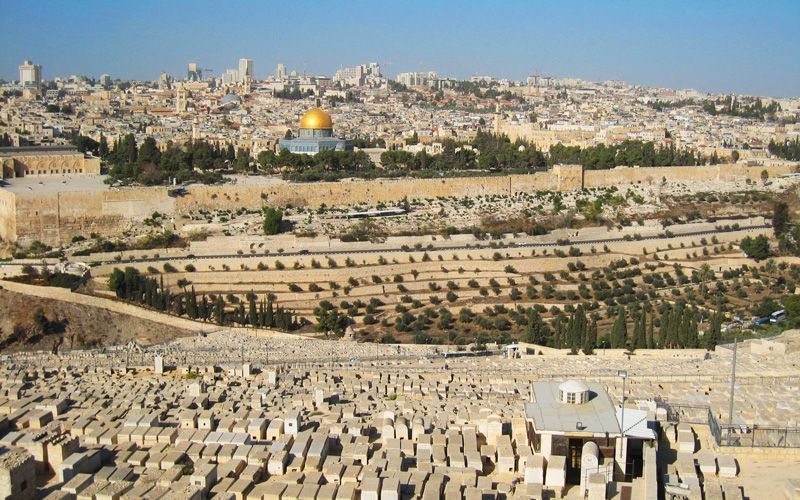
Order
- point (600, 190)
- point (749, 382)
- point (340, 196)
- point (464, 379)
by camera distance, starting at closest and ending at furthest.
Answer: point (749, 382)
point (464, 379)
point (340, 196)
point (600, 190)

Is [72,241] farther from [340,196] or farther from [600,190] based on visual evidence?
[600,190]

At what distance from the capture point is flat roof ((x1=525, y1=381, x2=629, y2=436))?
8.76 m

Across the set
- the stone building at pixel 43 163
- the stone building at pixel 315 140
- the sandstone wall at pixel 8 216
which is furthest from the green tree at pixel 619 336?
the stone building at pixel 43 163

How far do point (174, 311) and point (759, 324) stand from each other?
1379 centimetres

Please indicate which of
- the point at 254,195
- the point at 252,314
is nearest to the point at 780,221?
the point at 254,195

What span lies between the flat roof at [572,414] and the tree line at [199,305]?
1214cm

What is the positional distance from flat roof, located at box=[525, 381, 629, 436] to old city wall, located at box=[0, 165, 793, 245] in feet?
64.9

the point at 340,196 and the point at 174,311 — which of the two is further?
the point at 340,196

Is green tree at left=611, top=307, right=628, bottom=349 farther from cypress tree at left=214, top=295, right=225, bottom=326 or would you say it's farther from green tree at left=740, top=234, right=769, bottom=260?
green tree at left=740, top=234, right=769, bottom=260

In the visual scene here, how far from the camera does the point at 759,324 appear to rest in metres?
21.7

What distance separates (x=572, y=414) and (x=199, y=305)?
14037mm

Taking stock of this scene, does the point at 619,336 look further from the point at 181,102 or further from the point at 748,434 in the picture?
the point at 181,102

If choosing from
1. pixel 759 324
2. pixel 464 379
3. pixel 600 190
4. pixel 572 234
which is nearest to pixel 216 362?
pixel 464 379

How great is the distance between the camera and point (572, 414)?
29.8 ft
